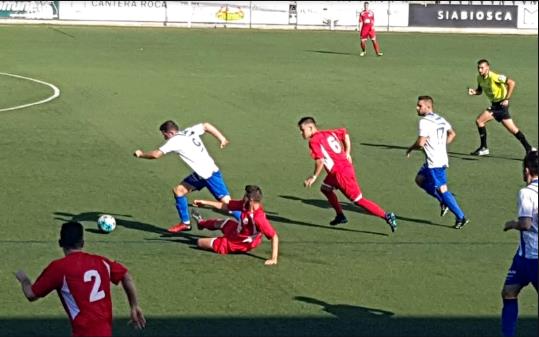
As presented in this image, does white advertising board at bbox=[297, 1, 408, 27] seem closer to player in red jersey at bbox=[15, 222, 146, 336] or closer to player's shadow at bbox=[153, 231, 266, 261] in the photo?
player's shadow at bbox=[153, 231, 266, 261]

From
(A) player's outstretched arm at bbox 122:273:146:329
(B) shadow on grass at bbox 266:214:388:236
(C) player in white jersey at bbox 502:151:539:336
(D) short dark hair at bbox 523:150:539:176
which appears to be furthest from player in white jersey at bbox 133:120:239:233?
(D) short dark hair at bbox 523:150:539:176

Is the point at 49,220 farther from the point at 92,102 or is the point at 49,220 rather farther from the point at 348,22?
the point at 348,22

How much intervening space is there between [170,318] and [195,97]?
17947 mm

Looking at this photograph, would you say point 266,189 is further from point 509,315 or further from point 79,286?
point 79,286

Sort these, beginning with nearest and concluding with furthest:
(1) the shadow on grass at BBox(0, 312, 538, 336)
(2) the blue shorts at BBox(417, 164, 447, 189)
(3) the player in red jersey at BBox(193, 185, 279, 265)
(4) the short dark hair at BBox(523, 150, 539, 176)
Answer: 1. (4) the short dark hair at BBox(523, 150, 539, 176)
2. (1) the shadow on grass at BBox(0, 312, 538, 336)
3. (3) the player in red jersey at BBox(193, 185, 279, 265)
4. (2) the blue shorts at BBox(417, 164, 447, 189)

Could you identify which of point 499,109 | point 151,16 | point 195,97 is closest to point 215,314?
point 499,109

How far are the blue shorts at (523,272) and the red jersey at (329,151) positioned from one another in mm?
5293

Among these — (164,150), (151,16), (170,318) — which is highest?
(151,16)

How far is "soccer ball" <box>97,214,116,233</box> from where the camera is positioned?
1573cm

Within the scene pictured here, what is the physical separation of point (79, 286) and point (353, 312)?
439cm

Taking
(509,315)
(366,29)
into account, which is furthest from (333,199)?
(366,29)

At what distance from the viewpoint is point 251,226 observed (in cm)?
1439

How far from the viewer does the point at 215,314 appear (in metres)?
12.4

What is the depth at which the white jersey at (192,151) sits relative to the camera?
600 inches
